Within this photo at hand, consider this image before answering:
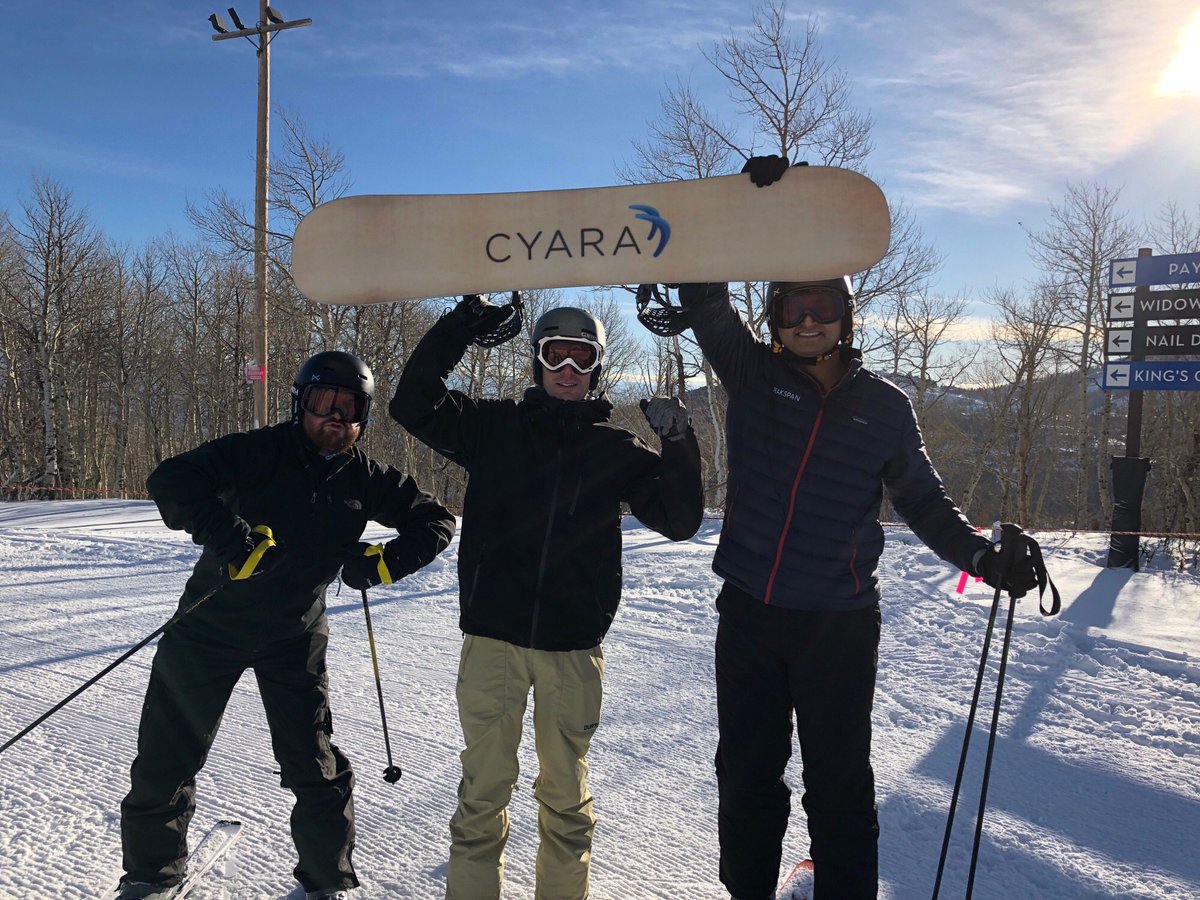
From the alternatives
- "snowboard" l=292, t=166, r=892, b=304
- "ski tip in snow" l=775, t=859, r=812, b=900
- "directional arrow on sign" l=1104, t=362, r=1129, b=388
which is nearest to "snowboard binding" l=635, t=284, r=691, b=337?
"snowboard" l=292, t=166, r=892, b=304

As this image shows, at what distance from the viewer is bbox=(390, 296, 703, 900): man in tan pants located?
2.02m

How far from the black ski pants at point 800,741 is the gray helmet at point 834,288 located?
2.70ft

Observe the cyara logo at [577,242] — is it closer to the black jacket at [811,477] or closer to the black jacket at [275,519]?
the black jacket at [811,477]

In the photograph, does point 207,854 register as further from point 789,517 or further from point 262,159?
point 262,159

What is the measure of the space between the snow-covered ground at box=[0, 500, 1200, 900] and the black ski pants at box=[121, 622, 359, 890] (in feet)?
0.70

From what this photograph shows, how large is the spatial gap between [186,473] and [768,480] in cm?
170

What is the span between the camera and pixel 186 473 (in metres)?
2.09

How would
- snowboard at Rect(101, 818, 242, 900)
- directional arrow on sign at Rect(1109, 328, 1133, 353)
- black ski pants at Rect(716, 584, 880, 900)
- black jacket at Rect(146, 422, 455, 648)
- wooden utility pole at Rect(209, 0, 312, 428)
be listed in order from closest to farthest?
black ski pants at Rect(716, 584, 880, 900) → black jacket at Rect(146, 422, 455, 648) → snowboard at Rect(101, 818, 242, 900) → directional arrow on sign at Rect(1109, 328, 1133, 353) → wooden utility pole at Rect(209, 0, 312, 428)

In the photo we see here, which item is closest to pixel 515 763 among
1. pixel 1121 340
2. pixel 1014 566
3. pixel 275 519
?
pixel 275 519

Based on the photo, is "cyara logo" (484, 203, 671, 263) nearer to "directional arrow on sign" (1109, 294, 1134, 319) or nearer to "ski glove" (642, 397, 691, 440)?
"ski glove" (642, 397, 691, 440)

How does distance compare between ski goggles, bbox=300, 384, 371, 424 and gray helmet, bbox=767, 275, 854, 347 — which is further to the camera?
ski goggles, bbox=300, 384, 371, 424

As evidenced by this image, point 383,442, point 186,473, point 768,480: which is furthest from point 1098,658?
point 383,442

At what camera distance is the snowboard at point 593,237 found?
2.19m

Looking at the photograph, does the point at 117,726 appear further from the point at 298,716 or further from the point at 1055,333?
the point at 1055,333
